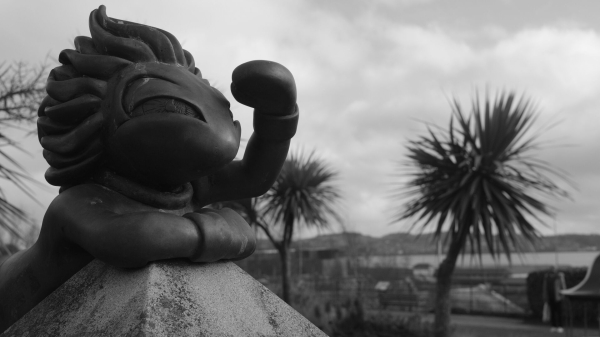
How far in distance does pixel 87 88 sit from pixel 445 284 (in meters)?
7.14

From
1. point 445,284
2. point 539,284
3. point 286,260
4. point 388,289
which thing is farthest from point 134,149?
point 539,284

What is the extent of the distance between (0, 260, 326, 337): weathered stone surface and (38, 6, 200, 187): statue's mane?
1.28 ft

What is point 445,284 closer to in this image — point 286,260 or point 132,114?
point 286,260

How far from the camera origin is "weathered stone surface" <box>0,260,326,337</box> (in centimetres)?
155

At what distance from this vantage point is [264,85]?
178 centimetres

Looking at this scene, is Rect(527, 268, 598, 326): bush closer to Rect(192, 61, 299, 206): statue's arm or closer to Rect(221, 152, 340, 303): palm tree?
Rect(221, 152, 340, 303): palm tree

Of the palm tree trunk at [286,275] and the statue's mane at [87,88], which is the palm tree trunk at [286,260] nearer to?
the palm tree trunk at [286,275]

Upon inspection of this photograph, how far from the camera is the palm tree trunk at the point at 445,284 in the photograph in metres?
7.95

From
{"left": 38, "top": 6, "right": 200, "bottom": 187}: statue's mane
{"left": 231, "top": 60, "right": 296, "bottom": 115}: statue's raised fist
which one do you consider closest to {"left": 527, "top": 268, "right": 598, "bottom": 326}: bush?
{"left": 231, "top": 60, "right": 296, "bottom": 115}: statue's raised fist

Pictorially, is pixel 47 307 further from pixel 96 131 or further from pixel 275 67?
pixel 275 67

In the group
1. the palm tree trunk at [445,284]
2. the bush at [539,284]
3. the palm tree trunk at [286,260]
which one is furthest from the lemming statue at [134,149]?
the bush at [539,284]

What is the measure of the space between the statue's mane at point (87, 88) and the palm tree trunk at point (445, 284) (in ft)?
22.2

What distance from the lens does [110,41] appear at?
1904mm

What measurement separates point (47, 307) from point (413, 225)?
7.37 m
